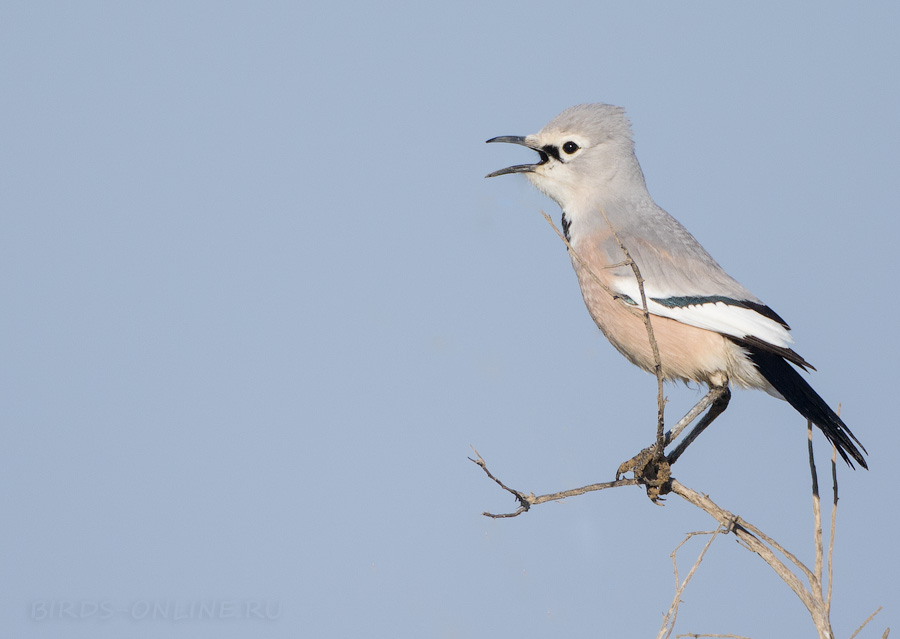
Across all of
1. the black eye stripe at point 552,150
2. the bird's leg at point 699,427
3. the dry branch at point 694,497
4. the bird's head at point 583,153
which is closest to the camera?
the dry branch at point 694,497

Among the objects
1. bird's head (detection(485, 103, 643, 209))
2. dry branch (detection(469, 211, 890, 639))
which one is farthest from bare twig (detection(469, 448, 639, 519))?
bird's head (detection(485, 103, 643, 209))

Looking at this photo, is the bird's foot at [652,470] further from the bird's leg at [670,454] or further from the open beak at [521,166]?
the open beak at [521,166]

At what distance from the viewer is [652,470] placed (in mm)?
6578

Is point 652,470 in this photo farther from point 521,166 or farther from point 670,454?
point 521,166

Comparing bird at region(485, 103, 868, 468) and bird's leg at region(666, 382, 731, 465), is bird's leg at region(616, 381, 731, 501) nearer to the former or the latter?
bird's leg at region(666, 382, 731, 465)

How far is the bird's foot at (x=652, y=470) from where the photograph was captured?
258 inches

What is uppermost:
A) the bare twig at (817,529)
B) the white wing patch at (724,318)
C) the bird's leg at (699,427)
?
the white wing patch at (724,318)

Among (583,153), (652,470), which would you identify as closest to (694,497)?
(652,470)

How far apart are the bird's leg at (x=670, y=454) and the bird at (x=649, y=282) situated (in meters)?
0.13

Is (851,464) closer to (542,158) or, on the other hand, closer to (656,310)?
(656,310)

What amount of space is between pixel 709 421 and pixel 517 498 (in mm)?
2188

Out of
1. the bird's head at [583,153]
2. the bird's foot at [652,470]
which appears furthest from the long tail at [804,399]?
the bird's head at [583,153]

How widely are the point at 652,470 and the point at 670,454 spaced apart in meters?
0.98

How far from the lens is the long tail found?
6.29m
